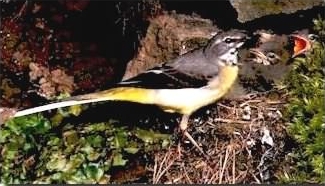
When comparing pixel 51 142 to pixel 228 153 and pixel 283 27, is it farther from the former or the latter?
pixel 283 27

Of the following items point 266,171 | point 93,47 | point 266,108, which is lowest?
point 266,171

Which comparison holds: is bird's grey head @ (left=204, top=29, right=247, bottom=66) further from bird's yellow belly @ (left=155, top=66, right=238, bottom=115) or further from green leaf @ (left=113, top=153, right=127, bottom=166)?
green leaf @ (left=113, top=153, right=127, bottom=166)

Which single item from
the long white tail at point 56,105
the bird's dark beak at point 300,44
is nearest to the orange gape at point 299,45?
the bird's dark beak at point 300,44

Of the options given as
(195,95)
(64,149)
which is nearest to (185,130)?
(195,95)

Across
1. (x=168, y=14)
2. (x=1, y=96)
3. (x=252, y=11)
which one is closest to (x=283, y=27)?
(x=252, y=11)

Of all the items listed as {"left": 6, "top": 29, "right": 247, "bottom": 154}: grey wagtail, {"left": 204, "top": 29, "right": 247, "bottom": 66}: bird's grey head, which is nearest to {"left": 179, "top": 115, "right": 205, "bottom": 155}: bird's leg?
{"left": 6, "top": 29, "right": 247, "bottom": 154}: grey wagtail

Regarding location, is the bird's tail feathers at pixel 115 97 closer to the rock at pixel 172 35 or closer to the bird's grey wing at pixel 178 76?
the bird's grey wing at pixel 178 76
